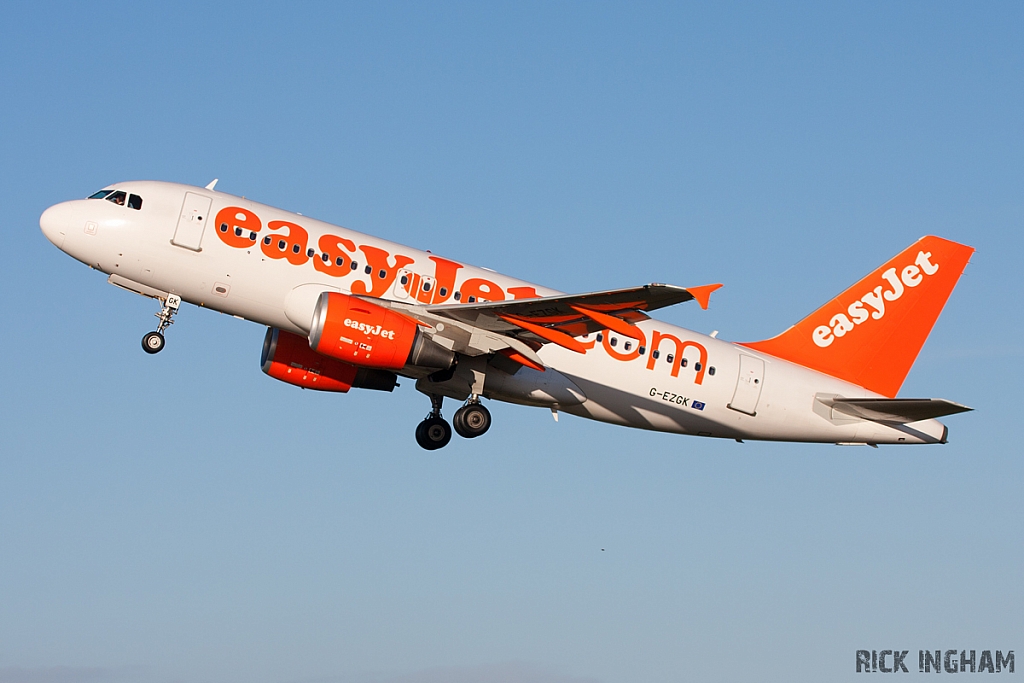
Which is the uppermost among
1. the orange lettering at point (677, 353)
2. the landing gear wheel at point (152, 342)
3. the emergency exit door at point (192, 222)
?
the emergency exit door at point (192, 222)

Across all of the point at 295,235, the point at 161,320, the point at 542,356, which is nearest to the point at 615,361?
the point at 542,356

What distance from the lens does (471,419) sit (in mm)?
34062

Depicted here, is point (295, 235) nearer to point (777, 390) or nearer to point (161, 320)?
point (161, 320)

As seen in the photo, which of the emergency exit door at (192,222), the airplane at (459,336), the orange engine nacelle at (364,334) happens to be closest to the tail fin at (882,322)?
the airplane at (459,336)

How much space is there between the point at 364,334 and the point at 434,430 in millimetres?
6412

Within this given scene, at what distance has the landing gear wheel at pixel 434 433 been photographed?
36406mm

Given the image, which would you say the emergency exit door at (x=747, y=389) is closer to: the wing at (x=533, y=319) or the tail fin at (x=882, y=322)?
the tail fin at (x=882, y=322)

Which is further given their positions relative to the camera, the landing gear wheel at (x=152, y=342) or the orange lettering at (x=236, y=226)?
the landing gear wheel at (x=152, y=342)

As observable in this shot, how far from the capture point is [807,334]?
37.8 metres

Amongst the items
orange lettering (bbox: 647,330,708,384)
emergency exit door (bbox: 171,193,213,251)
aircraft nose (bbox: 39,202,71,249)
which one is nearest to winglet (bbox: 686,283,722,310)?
orange lettering (bbox: 647,330,708,384)

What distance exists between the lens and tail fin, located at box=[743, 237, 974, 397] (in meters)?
37.6

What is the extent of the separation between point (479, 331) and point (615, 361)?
4033mm

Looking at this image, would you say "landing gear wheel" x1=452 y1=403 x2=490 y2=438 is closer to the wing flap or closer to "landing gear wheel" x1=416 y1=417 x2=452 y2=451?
"landing gear wheel" x1=416 y1=417 x2=452 y2=451

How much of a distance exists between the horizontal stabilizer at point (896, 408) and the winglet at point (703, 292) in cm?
858
